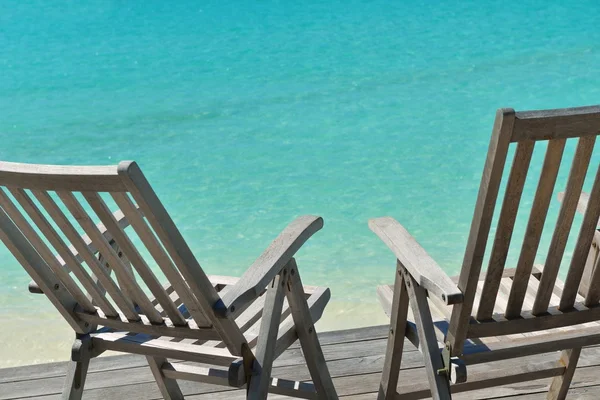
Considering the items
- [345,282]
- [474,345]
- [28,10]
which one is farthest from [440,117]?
[28,10]

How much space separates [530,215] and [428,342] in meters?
Answer: 0.42

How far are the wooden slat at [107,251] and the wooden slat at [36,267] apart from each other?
18 centimetres

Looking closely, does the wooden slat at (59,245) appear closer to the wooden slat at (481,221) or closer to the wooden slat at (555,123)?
the wooden slat at (481,221)

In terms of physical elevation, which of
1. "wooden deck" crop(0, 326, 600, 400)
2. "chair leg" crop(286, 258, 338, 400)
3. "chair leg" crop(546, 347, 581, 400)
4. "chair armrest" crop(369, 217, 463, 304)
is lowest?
"wooden deck" crop(0, 326, 600, 400)

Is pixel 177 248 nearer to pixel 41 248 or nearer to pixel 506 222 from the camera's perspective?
pixel 41 248

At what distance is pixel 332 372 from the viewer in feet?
9.20

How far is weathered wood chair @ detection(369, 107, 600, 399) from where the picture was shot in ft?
5.29

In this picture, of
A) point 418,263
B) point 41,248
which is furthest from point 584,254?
point 41,248

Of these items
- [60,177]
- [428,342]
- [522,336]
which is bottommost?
[522,336]

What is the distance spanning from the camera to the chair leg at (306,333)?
2143 millimetres

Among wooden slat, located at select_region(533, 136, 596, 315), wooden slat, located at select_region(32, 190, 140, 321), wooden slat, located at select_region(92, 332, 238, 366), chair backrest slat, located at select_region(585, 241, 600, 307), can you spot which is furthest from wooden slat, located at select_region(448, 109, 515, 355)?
wooden slat, located at select_region(32, 190, 140, 321)

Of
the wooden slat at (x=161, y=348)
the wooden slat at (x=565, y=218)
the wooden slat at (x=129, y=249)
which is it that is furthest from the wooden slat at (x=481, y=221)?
the wooden slat at (x=129, y=249)

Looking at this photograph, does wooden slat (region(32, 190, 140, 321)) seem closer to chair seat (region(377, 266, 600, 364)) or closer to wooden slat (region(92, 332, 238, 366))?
wooden slat (region(92, 332, 238, 366))

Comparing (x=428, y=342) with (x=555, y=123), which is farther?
(x=428, y=342)
